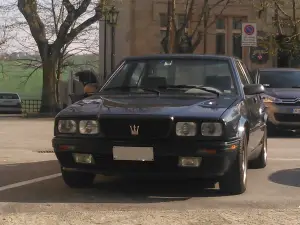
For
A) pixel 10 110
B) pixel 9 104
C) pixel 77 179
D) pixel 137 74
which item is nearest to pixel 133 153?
pixel 77 179

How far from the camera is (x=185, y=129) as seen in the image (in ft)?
21.0

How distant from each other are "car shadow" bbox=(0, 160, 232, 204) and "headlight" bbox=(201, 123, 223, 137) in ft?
2.80

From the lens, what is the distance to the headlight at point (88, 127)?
6.59 m

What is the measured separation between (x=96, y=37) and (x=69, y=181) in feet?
106

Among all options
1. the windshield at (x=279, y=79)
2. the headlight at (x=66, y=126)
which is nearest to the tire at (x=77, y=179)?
the headlight at (x=66, y=126)

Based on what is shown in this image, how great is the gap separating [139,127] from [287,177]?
2864mm

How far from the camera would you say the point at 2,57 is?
42281 mm

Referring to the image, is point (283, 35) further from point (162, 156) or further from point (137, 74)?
point (162, 156)

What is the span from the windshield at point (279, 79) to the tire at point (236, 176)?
8426 mm

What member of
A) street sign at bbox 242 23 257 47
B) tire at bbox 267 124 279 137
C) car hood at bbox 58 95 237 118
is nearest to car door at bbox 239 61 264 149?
car hood at bbox 58 95 237 118

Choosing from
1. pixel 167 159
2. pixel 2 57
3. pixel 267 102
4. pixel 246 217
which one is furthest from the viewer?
pixel 2 57

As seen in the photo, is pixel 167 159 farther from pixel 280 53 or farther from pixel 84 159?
pixel 280 53

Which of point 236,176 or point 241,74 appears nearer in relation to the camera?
point 236,176

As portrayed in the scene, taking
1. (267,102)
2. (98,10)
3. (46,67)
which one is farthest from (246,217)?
(46,67)
